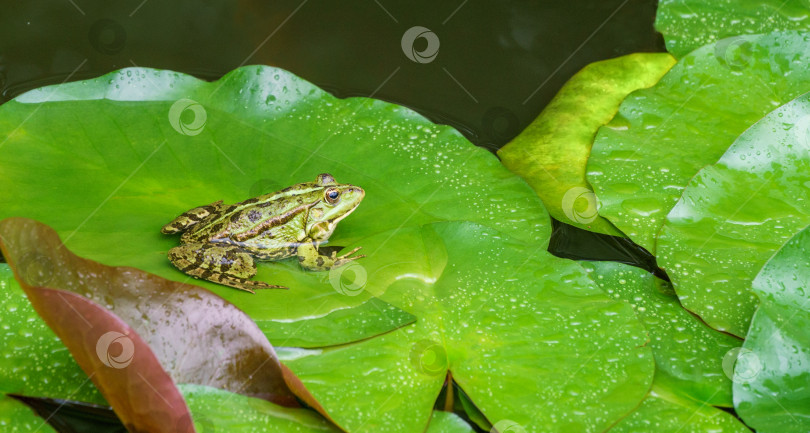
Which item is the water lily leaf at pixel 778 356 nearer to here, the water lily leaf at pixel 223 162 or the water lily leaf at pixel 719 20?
the water lily leaf at pixel 223 162

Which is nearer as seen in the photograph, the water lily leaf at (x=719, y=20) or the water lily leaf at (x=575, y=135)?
the water lily leaf at (x=575, y=135)

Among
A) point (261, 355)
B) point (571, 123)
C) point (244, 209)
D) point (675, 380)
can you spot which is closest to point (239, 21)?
point (244, 209)

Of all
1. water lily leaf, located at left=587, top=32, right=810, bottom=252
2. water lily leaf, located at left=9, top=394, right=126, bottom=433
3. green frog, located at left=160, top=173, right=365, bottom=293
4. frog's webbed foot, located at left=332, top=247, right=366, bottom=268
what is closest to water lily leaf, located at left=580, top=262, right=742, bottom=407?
water lily leaf, located at left=587, top=32, right=810, bottom=252

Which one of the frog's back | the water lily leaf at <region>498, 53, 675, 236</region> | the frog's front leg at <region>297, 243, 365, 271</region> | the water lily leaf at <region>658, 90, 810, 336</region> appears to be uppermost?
the frog's back

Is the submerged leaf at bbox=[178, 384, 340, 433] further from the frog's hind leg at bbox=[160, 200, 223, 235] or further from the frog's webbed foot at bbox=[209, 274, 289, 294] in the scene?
the frog's hind leg at bbox=[160, 200, 223, 235]

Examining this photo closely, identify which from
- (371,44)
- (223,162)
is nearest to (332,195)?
(223,162)

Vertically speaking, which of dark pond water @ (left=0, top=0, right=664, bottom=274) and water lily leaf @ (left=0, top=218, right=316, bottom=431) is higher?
dark pond water @ (left=0, top=0, right=664, bottom=274)

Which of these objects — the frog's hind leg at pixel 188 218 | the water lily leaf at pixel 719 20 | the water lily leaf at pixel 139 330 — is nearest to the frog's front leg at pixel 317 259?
the frog's hind leg at pixel 188 218
